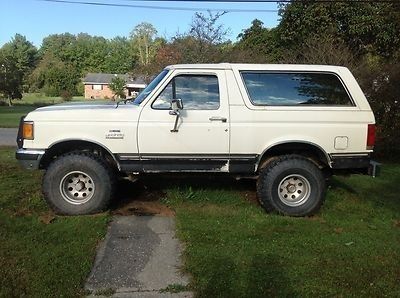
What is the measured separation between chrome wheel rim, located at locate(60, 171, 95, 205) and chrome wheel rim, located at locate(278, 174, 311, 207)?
8.28ft

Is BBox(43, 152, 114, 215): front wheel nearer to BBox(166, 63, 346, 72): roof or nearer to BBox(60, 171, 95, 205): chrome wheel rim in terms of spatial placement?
BBox(60, 171, 95, 205): chrome wheel rim

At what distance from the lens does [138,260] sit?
506cm

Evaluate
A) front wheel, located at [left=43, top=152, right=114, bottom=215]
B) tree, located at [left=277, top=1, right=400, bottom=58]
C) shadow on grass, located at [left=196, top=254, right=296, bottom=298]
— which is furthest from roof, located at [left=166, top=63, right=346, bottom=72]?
tree, located at [left=277, top=1, right=400, bottom=58]

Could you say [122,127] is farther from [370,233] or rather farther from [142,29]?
[142,29]

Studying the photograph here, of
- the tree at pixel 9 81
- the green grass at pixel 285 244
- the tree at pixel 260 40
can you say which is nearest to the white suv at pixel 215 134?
the green grass at pixel 285 244

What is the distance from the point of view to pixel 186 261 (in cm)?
498

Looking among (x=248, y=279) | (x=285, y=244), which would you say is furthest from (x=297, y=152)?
(x=248, y=279)

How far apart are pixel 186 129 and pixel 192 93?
52cm

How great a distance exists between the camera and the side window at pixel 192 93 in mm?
6512

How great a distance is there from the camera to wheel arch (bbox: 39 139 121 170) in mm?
6434

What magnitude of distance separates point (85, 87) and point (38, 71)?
9966 millimetres

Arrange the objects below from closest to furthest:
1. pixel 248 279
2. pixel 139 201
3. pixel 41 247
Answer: pixel 248 279 < pixel 41 247 < pixel 139 201

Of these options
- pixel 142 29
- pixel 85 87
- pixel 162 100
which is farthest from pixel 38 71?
pixel 162 100

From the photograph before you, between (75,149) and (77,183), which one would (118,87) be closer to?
(75,149)
